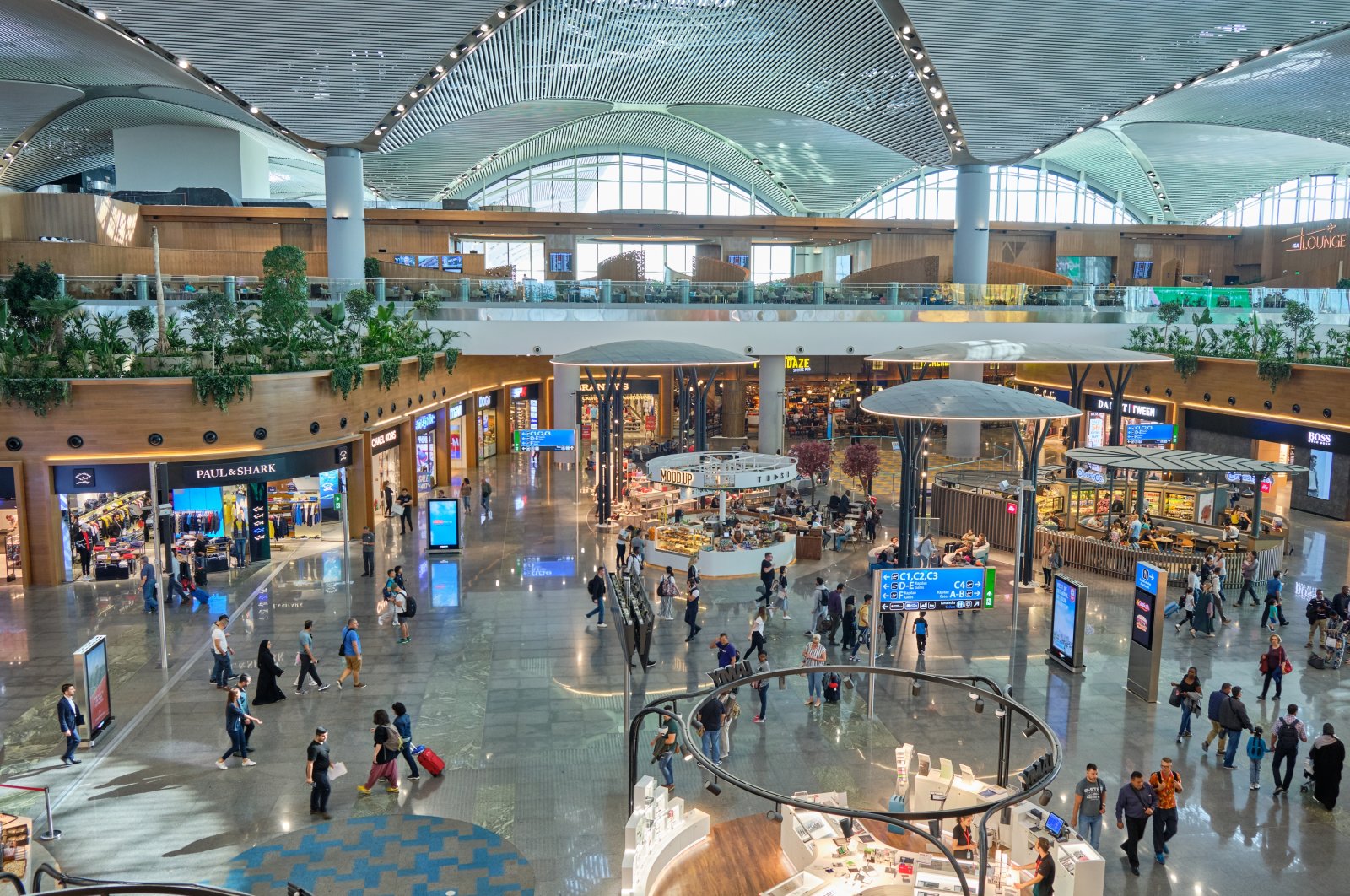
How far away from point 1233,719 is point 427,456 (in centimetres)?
2507

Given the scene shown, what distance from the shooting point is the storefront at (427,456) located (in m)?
30.7

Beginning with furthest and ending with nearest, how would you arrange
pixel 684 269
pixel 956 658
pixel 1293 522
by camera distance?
pixel 684 269, pixel 1293 522, pixel 956 658

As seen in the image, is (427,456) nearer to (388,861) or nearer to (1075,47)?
(388,861)

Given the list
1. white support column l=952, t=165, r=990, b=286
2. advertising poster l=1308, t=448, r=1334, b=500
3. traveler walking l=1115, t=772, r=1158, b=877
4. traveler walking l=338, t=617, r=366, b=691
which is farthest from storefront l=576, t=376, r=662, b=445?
traveler walking l=1115, t=772, r=1158, b=877

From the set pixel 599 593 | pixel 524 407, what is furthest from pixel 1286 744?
pixel 524 407

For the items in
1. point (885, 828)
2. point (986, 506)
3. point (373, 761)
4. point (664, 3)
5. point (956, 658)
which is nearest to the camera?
point (885, 828)

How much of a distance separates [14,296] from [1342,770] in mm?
27180

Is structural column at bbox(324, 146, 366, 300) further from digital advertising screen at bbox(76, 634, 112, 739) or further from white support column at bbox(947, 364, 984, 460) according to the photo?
digital advertising screen at bbox(76, 634, 112, 739)

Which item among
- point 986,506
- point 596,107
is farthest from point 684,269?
point 986,506

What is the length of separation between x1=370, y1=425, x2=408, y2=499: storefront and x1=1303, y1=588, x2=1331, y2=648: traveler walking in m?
20.0

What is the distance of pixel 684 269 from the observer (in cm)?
4834

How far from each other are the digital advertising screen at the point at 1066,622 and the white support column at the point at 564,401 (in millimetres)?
22859

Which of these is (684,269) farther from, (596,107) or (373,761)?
(373,761)

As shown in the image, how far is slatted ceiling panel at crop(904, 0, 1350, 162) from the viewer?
2756 centimetres
